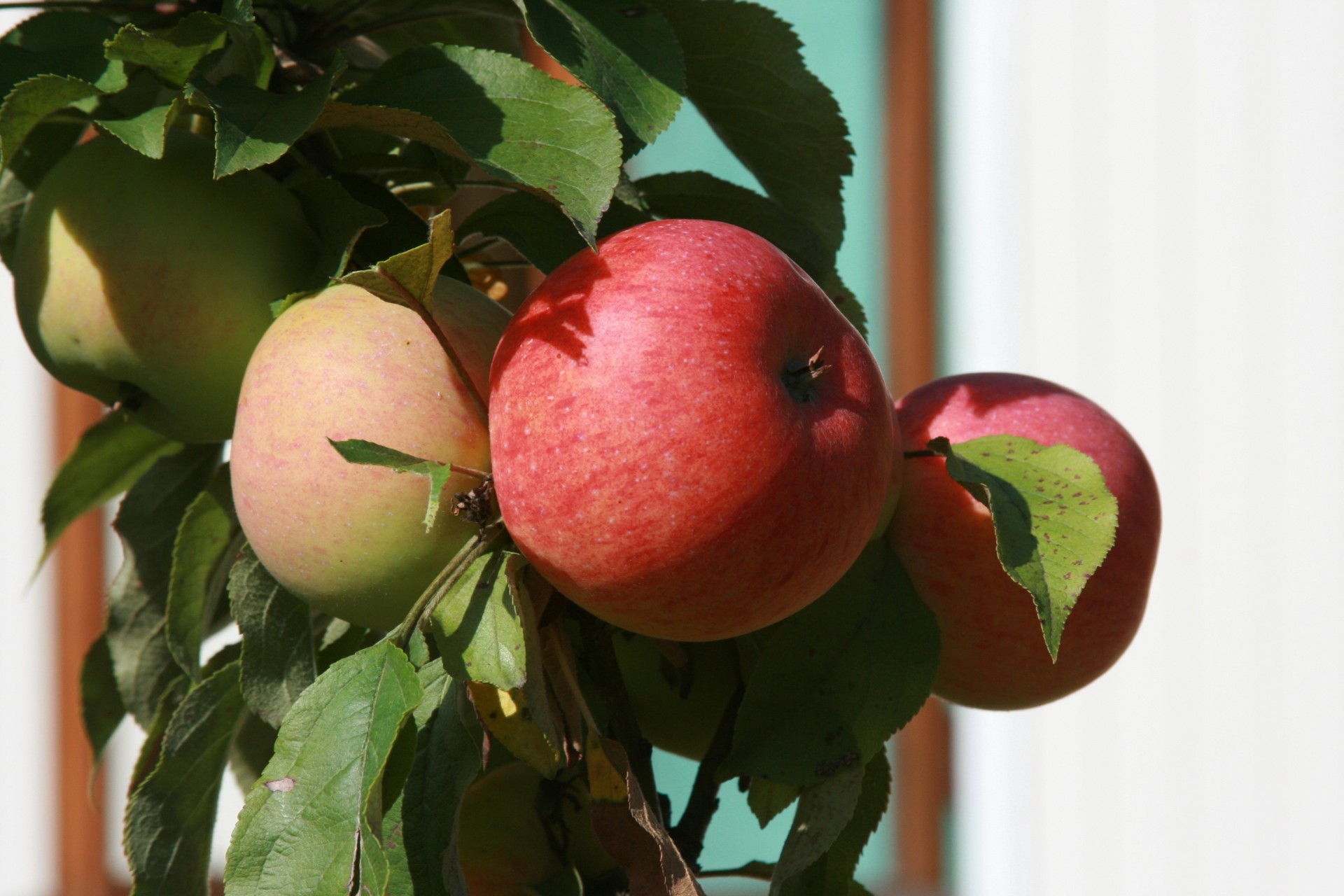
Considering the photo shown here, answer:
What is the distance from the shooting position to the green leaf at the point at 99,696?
57 cm

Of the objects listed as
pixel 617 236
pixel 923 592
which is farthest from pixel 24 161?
pixel 923 592

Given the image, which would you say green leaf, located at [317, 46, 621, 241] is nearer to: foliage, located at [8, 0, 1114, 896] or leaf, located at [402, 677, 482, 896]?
foliage, located at [8, 0, 1114, 896]

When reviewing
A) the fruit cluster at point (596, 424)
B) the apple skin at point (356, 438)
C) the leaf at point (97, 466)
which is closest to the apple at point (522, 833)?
the fruit cluster at point (596, 424)

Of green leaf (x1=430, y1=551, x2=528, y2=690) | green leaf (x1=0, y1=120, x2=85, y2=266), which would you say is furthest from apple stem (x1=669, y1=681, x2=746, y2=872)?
green leaf (x1=0, y1=120, x2=85, y2=266)

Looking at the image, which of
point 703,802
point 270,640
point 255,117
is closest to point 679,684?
point 703,802

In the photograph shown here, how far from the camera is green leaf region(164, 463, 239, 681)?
48 centimetres

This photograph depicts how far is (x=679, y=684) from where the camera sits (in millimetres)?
470

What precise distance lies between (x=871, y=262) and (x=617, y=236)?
1.91 m

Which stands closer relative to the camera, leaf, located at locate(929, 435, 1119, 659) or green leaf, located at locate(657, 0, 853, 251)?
leaf, located at locate(929, 435, 1119, 659)

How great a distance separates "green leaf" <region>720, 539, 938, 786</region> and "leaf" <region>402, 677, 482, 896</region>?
0.09 meters

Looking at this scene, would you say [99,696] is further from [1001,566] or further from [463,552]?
[1001,566]

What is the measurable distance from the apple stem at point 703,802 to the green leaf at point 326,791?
139mm

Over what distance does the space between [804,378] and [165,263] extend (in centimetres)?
24

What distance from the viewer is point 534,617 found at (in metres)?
0.37
